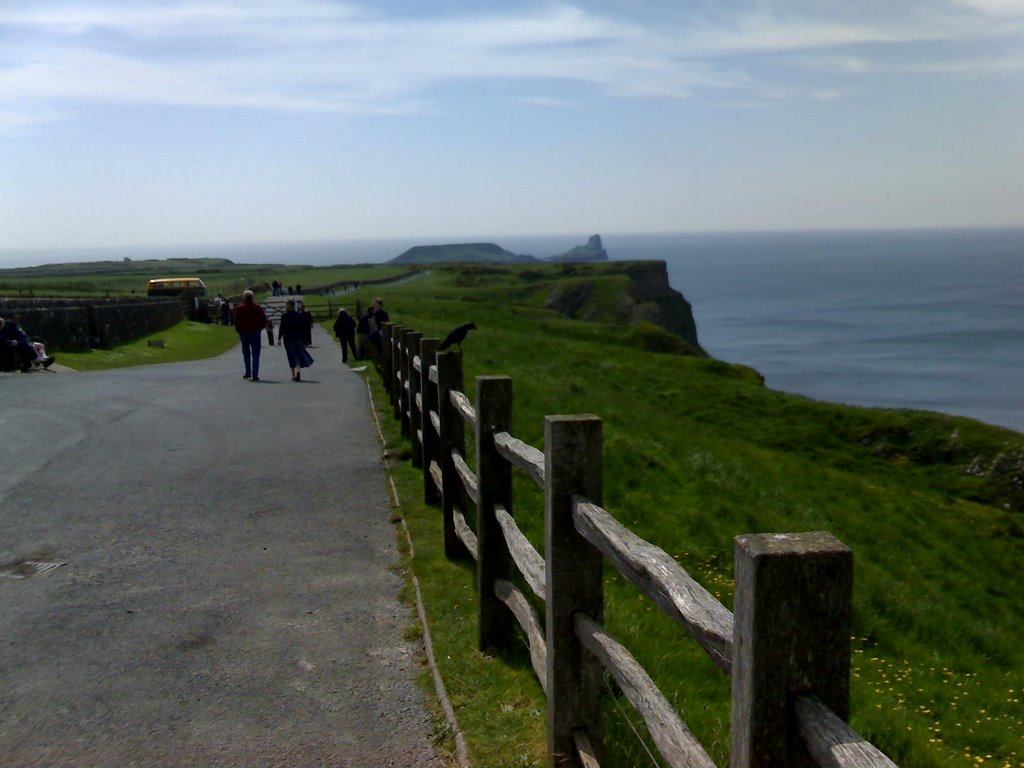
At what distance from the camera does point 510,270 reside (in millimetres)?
118062

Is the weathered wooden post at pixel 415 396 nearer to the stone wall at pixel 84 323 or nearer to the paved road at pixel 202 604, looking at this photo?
the paved road at pixel 202 604

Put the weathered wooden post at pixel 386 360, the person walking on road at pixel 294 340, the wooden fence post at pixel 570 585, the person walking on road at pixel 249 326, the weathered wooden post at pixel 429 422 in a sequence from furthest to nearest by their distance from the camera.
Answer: the person walking on road at pixel 294 340, the person walking on road at pixel 249 326, the weathered wooden post at pixel 386 360, the weathered wooden post at pixel 429 422, the wooden fence post at pixel 570 585

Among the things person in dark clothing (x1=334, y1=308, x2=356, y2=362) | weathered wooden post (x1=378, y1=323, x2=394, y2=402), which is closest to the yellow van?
person in dark clothing (x1=334, y1=308, x2=356, y2=362)

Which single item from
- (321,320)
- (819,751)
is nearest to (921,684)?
(819,751)

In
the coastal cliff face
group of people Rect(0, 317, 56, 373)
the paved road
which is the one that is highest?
group of people Rect(0, 317, 56, 373)

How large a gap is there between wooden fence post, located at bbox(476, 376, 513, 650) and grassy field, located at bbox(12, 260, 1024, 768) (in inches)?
7.8

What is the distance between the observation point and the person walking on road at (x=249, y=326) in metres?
21.3

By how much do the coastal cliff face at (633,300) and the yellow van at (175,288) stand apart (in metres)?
27.6

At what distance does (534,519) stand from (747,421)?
22625 millimetres

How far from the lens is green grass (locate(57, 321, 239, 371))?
1096 inches

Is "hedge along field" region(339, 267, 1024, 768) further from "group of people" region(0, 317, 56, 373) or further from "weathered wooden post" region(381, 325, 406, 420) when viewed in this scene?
"group of people" region(0, 317, 56, 373)

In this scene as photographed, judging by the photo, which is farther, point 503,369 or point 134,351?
point 134,351

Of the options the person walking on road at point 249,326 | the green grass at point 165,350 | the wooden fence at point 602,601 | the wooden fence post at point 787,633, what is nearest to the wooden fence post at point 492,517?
the wooden fence at point 602,601

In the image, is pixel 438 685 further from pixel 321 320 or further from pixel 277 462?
pixel 321 320
